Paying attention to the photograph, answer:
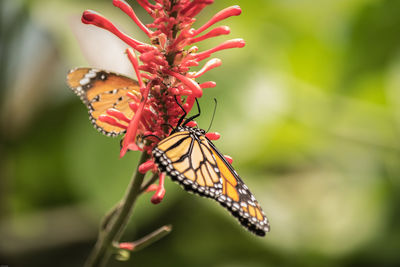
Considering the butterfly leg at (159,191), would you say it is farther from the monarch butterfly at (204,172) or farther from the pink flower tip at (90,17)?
the pink flower tip at (90,17)

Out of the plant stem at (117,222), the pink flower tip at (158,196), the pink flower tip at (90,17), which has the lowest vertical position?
the plant stem at (117,222)

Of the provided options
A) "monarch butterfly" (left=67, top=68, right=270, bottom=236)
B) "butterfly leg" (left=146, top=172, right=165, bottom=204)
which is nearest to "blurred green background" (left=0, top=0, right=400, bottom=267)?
"monarch butterfly" (left=67, top=68, right=270, bottom=236)

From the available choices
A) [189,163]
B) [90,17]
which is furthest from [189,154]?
[90,17]

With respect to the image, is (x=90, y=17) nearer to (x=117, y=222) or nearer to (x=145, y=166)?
(x=145, y=166)

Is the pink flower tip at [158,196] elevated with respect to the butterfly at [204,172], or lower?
lower

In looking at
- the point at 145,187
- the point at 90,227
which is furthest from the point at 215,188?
the point at 90,227

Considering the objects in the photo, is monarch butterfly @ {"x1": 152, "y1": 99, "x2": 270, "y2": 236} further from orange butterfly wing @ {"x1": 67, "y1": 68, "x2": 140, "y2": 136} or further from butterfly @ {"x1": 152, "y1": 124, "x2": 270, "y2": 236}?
orange butterfly wing @ {"x1": 67, "y1": 68, "x2": 140, "y2": 136}

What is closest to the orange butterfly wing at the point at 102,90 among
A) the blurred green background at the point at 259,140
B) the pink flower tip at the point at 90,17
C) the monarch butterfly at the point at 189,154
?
the monarch butterfly at the point at 189,154
